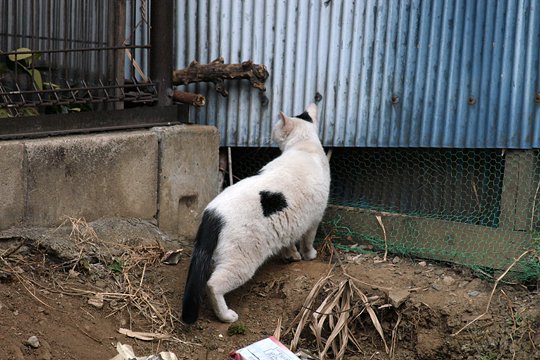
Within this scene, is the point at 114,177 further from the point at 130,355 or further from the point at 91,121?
the point at 130,355

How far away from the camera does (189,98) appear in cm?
652

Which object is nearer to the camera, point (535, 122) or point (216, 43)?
point (535, 122)

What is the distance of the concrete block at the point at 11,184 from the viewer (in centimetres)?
543

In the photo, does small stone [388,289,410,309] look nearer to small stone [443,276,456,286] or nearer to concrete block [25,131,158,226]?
small stone [443,276,456,286]

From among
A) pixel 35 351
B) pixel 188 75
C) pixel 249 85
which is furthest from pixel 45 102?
pixel 35 351

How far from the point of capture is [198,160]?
6.57 meters

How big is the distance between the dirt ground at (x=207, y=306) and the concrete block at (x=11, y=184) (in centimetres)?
16

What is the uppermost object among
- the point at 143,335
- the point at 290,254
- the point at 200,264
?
the point at 200,264

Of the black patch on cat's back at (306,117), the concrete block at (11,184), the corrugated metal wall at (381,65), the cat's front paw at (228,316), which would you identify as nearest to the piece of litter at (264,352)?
the cat's front paw at (228,316)

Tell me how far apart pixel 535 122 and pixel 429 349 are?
1.90 metres

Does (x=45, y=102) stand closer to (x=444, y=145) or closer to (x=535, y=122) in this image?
(x=444, y=145)

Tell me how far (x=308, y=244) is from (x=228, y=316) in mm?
1161

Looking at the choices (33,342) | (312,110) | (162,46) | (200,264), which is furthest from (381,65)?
(33,342)

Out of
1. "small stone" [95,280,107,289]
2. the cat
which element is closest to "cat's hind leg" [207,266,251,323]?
the cat
